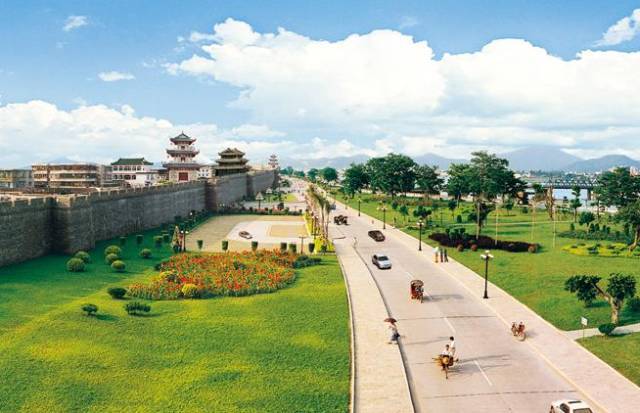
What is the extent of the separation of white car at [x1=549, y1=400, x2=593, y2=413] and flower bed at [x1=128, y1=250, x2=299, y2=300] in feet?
57.2

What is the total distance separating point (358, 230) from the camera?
5919 cm

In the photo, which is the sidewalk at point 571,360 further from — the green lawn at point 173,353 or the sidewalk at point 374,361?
the green lawn at point 173,353

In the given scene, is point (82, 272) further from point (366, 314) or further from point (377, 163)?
point (377, 163)

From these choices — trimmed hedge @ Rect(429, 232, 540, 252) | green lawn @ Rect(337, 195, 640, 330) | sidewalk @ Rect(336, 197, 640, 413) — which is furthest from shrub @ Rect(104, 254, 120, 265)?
trimmed hedge @ Rect(429, 232, 540, 252)

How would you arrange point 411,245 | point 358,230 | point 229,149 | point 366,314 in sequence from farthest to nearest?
point 229,149
point 358,230
point 411,245
point 366,314

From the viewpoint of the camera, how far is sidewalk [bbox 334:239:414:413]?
656 inches

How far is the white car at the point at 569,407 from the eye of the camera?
15477mm

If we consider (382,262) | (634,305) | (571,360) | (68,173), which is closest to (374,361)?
(571,360)

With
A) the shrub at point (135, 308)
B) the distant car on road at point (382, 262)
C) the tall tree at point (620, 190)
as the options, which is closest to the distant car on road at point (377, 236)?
the distant car on road at point (382, 262)

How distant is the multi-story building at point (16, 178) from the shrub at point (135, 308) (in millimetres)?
119127

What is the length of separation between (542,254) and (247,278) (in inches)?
916

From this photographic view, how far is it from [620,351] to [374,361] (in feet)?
32.3

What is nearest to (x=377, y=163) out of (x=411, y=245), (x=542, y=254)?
(x=411, y=245)

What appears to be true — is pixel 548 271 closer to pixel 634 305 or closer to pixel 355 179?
pixel 634 305
